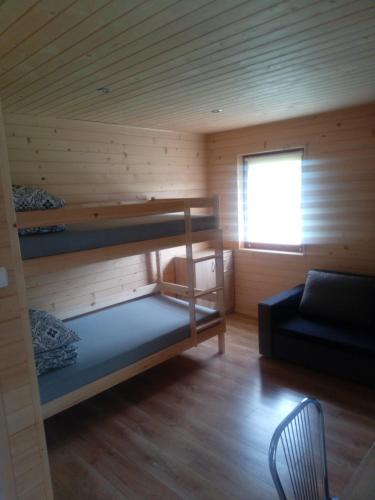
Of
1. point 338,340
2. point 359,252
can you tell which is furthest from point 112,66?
point 359,252

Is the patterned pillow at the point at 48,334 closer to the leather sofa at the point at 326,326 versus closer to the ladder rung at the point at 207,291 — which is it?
the ladder rung at the point at 207,291

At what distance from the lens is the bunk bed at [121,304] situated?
213 centimetres

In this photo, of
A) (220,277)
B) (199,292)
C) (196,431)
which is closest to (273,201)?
(220,277)

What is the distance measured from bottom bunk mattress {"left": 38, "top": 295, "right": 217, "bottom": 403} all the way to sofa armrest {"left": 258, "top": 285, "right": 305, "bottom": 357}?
47 cm

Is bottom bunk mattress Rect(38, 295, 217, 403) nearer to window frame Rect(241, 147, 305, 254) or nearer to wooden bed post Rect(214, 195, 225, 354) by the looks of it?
wooden bed post Rect(214, 195, 225, 354)

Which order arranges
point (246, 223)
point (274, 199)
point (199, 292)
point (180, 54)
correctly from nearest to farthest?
point (180, 54), point (199, 292), point (274, 199), point (246, 223)

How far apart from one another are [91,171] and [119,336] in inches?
62.4

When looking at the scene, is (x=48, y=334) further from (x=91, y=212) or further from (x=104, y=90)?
(x=104, y=90)

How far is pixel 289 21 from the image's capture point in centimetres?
152

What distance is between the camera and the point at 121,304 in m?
3.62

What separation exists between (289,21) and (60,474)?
2714 mm

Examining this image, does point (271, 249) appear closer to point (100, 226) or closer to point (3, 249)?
point (100, 226)

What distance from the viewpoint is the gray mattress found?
80.3 inches

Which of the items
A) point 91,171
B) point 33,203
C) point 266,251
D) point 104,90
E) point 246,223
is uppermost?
point 104,90
